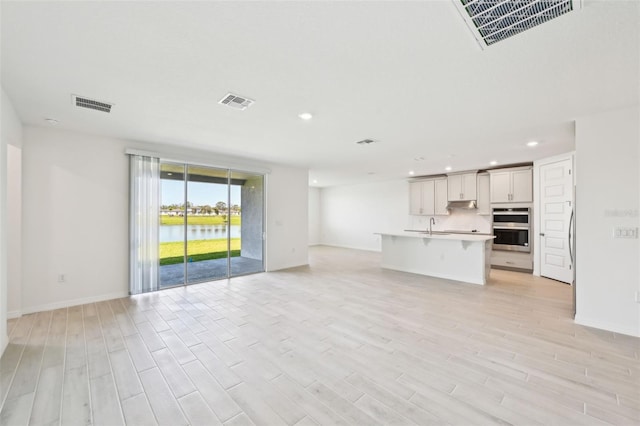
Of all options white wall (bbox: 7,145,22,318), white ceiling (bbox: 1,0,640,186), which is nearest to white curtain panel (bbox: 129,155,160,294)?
white ceiling (bbox: 1,0,640,186)

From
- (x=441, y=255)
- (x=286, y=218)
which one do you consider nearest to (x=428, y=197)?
(x=441, y=255)

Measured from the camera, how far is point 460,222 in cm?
792

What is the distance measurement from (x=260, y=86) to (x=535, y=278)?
6.78m

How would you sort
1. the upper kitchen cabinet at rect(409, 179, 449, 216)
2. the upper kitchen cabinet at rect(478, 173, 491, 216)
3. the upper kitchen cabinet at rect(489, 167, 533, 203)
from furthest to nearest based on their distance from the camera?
1. the upper kitchen cabinet at rect(409, 179, 449, 216)
2. the upper kitchen cabinet at rect(478, 173, 491, 216)
3. the upper kitchen cabinet at rect(489, 167, 533, 203)

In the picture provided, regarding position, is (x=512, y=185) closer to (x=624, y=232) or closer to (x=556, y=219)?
(x=556, y=219)

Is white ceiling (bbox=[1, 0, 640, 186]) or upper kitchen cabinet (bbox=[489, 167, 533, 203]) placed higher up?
white ceiling (bbox=[1, 0, 640, 186])

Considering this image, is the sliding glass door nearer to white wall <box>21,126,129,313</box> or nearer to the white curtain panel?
the white curtain panel

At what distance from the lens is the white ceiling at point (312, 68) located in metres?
1.67

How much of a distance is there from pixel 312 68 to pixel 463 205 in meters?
7.02

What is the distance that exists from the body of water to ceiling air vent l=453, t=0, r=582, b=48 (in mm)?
5309

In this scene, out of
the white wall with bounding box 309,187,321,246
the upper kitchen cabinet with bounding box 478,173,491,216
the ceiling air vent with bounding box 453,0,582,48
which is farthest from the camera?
the white wall with bounding box 309,187,321,246

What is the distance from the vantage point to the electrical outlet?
10.0 feet

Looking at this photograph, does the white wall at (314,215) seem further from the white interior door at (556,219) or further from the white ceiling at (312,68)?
the white interior door at (556,219)

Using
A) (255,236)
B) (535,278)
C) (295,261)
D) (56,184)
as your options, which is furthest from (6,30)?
(535,278)
